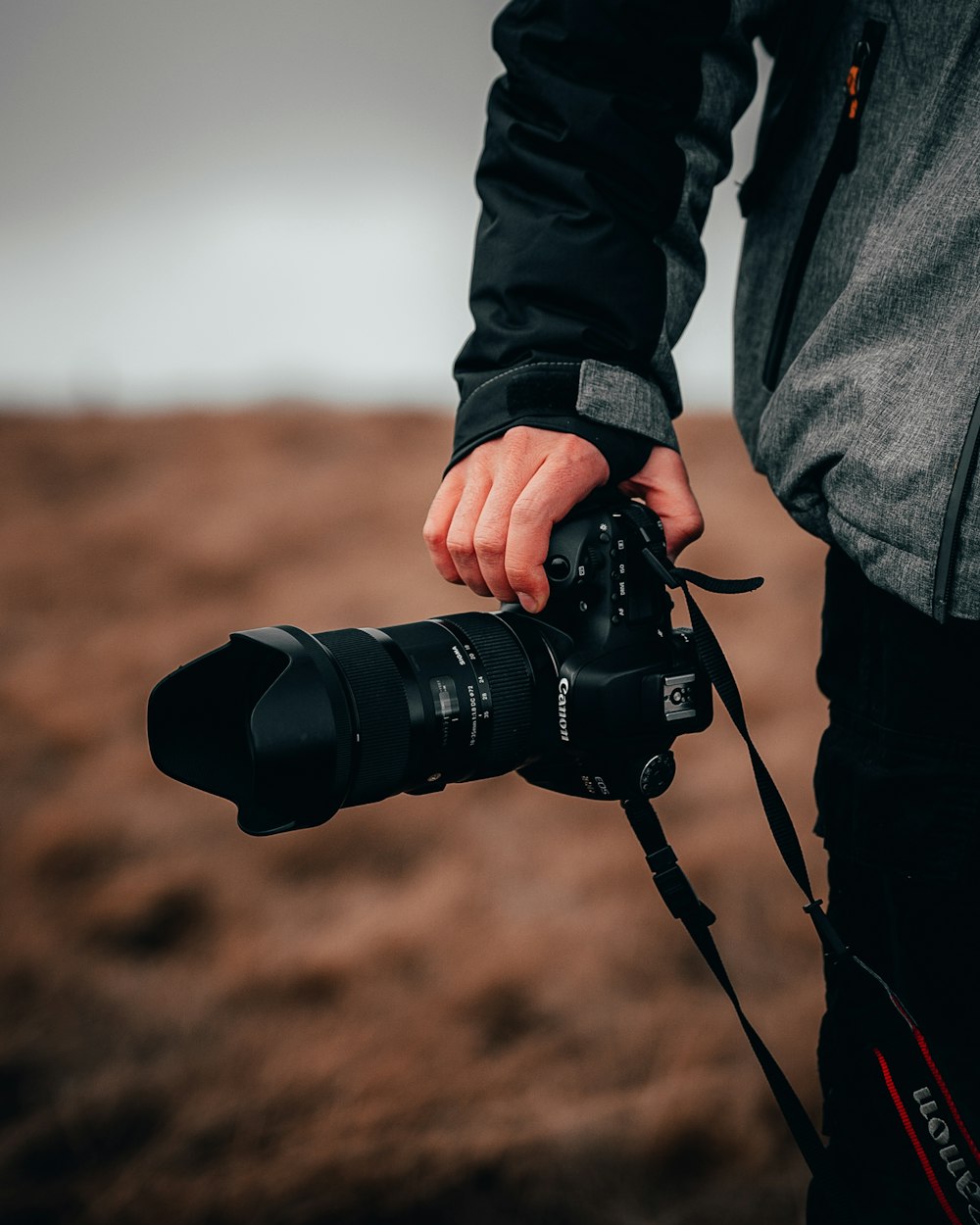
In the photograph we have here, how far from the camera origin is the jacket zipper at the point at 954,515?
0.53 meters

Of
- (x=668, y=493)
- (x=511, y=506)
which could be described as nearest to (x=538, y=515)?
(x=511, y=506)

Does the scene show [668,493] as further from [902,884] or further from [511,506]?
[902,884]

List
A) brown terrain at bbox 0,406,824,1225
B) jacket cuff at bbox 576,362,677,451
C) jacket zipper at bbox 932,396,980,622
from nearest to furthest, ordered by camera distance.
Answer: jacket zipper at bbox 932,396,980,622, jacket cuff at bbox 576,362,677,451, brown terrain at bbox 0,406,824,1225

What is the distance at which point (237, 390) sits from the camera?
2.43 meters

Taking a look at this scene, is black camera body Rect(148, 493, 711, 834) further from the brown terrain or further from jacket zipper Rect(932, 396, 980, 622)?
the brown terrain

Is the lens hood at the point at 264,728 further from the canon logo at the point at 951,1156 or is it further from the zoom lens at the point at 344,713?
the canon logo at the point at 951,1156

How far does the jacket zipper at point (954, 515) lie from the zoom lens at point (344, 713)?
24 cm

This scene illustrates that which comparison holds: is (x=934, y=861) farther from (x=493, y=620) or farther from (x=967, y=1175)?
(x=493, y=620)

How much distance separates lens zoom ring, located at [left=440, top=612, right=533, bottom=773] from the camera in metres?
0.67

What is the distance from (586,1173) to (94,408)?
182cm

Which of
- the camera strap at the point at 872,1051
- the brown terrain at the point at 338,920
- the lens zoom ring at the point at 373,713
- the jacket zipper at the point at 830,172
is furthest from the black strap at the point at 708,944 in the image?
the brown terrain at the point at 338,920

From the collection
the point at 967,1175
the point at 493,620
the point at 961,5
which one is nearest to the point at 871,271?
the point at 961,5

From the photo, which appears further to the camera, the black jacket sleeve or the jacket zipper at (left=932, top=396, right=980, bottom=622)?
the black jacket sleeve

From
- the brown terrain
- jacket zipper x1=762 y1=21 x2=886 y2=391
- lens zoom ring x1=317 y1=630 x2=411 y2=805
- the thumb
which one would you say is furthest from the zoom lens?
the brown terrain
